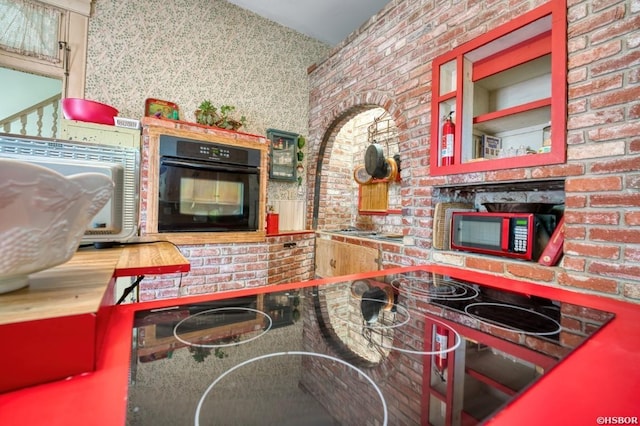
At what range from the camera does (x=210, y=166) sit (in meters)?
2.29

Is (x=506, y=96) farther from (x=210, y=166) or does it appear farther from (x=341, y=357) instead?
(x=210, y=166)

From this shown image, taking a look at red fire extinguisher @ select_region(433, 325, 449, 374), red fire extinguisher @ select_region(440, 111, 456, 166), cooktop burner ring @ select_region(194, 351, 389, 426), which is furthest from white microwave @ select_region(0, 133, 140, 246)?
red fire extinguisher @ select_region(440, 111, 456, 166)

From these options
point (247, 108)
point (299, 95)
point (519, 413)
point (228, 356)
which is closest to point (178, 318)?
point (228, 356)

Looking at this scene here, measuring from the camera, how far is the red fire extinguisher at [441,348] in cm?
49

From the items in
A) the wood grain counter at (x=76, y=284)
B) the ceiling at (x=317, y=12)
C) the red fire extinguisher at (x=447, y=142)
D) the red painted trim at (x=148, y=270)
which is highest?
the ceiling at (x=317, y=12)

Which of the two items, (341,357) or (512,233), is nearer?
(341,357)

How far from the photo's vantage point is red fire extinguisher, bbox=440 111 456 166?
66.2 inches

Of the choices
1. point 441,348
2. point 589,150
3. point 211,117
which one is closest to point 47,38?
point 211,117

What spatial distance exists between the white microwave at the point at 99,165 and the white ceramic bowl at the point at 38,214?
38cm

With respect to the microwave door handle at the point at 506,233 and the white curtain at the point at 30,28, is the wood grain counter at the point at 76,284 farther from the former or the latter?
the white curtain at the point at 30,28

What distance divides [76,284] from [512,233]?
1.64 metres

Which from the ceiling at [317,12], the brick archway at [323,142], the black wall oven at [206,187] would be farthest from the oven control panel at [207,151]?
the ceiling at [317,12]

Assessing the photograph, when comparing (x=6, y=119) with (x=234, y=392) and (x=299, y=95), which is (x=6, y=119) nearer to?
(x=299, y=95)

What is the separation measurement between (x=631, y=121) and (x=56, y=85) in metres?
4.88
